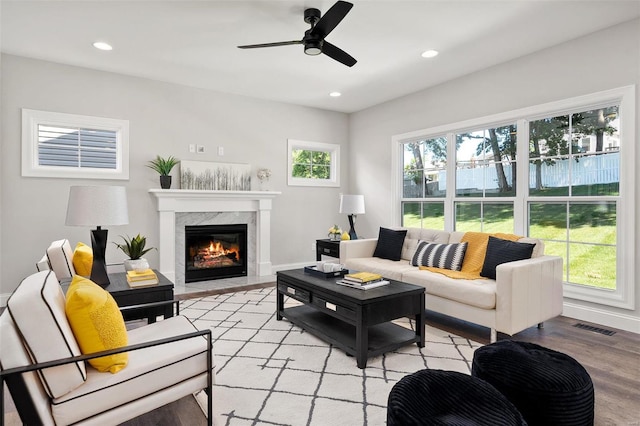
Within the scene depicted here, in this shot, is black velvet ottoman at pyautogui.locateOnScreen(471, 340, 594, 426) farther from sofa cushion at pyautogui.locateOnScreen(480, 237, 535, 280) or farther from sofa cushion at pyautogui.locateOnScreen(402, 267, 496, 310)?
sofa cushion at pyautogui.locateOnScreen(480, 237, 535, 280)

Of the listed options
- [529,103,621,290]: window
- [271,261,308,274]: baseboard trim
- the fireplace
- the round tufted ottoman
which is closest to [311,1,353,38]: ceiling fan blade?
the round tufted ottoman

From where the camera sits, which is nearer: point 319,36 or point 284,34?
point 319,36

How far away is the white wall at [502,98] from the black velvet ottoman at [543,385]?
226 centimetres

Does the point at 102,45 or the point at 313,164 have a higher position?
the point at 102,45

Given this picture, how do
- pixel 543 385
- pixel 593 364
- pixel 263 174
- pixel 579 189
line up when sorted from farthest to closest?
pixel 263 174 → pixel 579 189 → pixel 593 364 → pixel 543 385

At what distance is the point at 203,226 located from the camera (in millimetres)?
5379

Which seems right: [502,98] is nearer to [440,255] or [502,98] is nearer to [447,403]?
[440,255]

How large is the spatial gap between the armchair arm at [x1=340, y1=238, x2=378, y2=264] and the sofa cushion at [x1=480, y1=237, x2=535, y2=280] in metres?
1.57

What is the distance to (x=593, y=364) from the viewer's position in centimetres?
264

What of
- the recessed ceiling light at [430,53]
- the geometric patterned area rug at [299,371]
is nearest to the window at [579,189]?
the recessed ceiling light at [430,53]

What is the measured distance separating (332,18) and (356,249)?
276cm

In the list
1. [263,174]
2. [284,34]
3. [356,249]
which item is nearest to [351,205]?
[356,249]

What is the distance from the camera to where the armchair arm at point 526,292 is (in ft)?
9.34

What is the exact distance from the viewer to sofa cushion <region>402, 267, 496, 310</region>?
2.98 m
